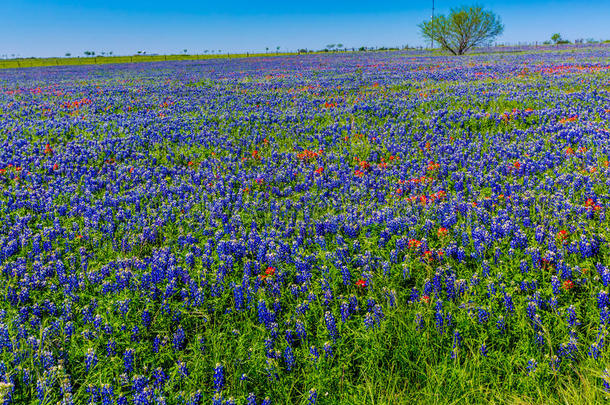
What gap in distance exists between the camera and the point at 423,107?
1215cm

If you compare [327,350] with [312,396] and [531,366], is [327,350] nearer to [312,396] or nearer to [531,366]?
[312,396]

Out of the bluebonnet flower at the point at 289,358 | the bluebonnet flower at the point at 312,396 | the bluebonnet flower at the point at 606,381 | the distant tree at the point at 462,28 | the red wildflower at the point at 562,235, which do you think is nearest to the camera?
the bluebonnet flower at the point at 606,381

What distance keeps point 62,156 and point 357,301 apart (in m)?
8.01

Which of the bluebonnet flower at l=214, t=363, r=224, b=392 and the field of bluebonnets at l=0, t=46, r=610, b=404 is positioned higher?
the field of bluebonnets at l=0, t=46, r=610, b=404

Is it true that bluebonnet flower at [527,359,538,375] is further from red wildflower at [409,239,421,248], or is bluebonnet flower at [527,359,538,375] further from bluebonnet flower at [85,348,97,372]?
bluebonnet flower at [85,348,97,372]

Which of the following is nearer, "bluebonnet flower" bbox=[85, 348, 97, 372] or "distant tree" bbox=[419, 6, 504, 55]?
"bluebonnet flower" bbox=[85, 348, 97, 372]

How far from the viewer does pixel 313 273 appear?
12.9 feet

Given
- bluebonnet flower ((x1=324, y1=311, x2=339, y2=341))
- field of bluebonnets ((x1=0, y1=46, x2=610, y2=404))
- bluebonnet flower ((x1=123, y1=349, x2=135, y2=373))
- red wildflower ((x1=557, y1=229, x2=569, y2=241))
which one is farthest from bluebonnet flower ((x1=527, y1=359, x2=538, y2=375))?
bluebonnet flower ((x1=123, y1=349, x2=135, y2=373))

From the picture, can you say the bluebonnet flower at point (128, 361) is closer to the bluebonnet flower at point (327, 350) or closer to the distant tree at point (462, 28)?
the bluebonnet flower at point (327, 350)

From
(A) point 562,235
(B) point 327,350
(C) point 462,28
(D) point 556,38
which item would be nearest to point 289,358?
(B) point 327,350

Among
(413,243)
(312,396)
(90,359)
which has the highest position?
(413,243)

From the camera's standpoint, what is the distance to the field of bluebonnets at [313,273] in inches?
106

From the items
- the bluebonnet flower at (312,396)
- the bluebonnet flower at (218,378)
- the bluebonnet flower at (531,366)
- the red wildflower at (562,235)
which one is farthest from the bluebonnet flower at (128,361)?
the red wildflower at (562,235)

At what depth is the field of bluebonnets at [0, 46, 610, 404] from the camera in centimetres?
269
